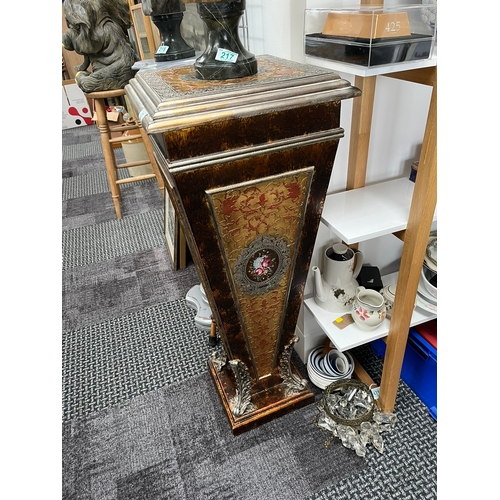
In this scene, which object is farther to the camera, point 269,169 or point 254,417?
point 254,417

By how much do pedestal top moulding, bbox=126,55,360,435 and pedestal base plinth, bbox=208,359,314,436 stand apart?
0.29 m

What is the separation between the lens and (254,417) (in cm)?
137

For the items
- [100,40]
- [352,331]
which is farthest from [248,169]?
[100,40]

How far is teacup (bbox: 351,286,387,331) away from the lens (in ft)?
4.11

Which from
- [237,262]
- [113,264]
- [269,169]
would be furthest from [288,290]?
[113,264]

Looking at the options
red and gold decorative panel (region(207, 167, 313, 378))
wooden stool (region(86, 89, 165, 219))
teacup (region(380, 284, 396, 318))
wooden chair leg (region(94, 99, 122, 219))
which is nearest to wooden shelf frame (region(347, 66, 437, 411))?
teacup (region(380, 284, 396, 318))

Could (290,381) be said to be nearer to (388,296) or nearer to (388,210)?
(388,296)

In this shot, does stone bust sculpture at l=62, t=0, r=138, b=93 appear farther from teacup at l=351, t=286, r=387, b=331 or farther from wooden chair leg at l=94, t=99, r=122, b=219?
teacup at l=351, t=286, r=387, b=331

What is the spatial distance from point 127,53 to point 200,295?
1.49 meters

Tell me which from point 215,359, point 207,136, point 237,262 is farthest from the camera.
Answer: point 215,359

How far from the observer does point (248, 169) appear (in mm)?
850

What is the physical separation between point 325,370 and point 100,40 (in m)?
2.10

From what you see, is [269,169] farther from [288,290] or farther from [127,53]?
[127,53]

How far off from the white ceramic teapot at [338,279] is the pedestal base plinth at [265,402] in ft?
1.09
